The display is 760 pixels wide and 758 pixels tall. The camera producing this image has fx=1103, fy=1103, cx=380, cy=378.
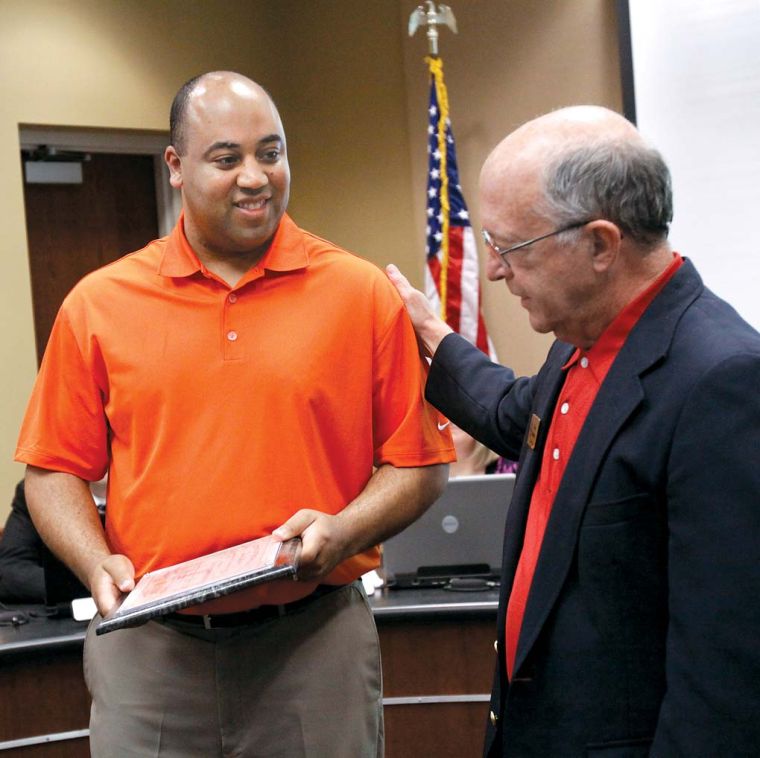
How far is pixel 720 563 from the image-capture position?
4.05 feet

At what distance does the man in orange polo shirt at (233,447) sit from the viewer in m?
1.76

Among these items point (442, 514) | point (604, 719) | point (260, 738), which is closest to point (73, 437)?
point (260, 738)

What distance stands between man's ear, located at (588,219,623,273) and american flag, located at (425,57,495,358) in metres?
3.36

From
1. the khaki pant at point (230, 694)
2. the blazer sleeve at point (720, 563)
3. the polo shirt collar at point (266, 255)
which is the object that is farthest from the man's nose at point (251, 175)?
the blazer sleeve at point (720, 563)

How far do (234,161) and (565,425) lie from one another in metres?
0.73

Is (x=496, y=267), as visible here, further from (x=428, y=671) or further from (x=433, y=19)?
(x=433, y=19)

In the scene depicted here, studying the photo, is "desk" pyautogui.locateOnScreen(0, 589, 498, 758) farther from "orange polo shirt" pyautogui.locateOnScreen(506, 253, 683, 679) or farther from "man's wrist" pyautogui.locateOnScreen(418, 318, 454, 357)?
"orange polo shirt" pyautogui.locateOnScreen(506, 253, 683, 679)

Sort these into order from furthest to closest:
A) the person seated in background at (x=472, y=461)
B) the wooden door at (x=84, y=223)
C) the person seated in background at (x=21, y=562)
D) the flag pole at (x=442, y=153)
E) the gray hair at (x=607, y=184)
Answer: the wooden door at (x=84, y=223) → the flag pole at (x=442, y=153) → the person seated in background at (x=472, y=461) → the person seated in background at (x=21, y=562) → the gray hair at (x=607, y=184)

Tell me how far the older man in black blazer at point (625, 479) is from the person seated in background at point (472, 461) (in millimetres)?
2506

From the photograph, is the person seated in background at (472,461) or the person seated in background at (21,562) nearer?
the person seated in background at (21,562)

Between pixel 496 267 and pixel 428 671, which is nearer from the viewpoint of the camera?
pixel 496 267

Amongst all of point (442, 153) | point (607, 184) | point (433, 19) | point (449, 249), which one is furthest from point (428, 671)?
point (433, 19)

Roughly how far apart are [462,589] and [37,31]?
11.1 feet

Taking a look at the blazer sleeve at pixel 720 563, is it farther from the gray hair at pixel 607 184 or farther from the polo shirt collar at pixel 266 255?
the polo shirt collar at pixel 266 255
